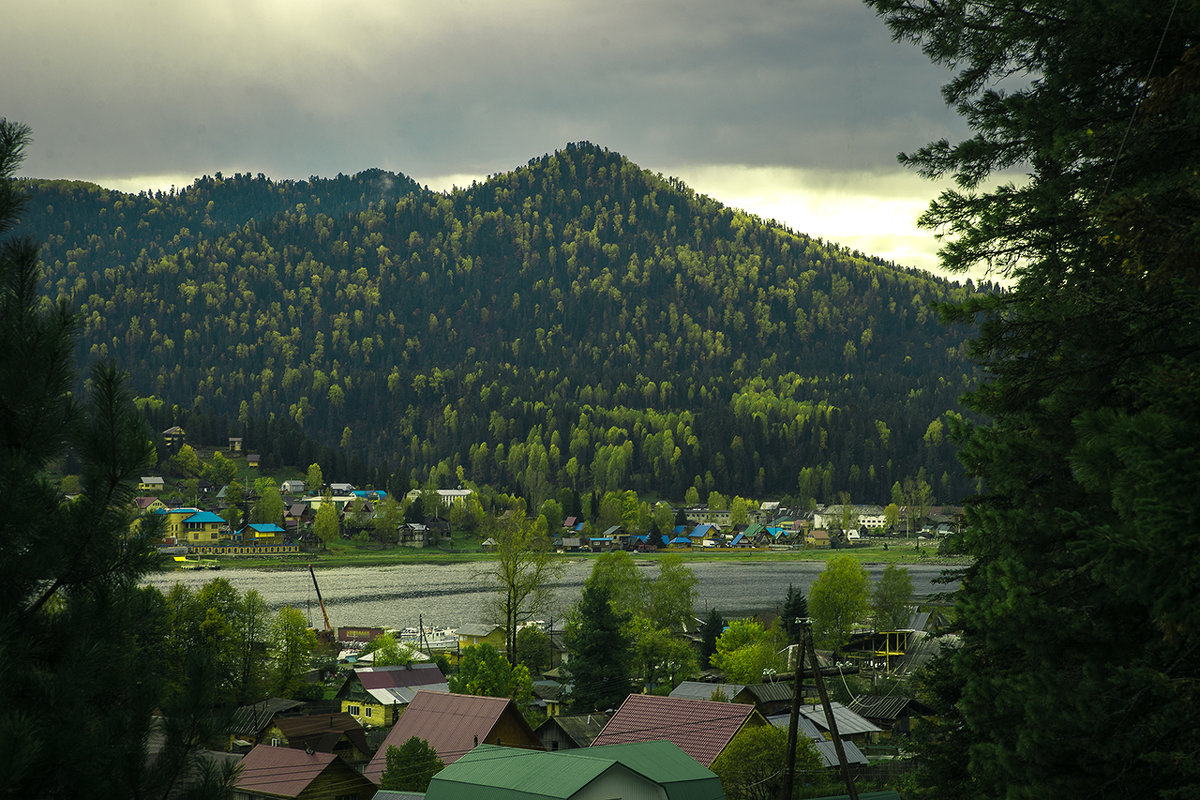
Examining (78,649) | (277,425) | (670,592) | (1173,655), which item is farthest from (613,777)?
(277,425)

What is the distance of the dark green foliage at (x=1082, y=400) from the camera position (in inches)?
279

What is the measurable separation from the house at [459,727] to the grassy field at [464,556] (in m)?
95.1

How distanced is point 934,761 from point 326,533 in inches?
5399

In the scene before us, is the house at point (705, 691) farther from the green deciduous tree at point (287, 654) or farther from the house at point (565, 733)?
the green deciduous tree at point (287, 654)

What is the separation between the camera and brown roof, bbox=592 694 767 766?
2986 cm

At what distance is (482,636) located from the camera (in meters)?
62.6

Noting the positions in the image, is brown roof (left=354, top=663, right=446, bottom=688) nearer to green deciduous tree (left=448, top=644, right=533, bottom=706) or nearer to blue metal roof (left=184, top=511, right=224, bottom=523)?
green deciduous tree (left=448, top=644, right=533, bottom=706)

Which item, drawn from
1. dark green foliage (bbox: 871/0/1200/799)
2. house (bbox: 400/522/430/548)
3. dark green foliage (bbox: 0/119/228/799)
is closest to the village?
dark green foliage (bbox: 0/119/228/799)

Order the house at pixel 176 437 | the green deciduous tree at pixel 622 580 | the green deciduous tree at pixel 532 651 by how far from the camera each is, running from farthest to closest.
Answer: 1. the house at pixel 176 437
2. the green deciduous tree at pixel 622 580
3. the green deciduous tree at pixel 532 651

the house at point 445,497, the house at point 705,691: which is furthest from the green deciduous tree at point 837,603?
the house at point 445,497

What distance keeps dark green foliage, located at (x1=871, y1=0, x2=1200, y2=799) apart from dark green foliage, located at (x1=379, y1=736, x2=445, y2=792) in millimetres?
19584

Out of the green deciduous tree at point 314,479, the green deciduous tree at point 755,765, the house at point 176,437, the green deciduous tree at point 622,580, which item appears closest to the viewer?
the green deciduous tree at point 755,765

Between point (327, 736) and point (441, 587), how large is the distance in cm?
6502

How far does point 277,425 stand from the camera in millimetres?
194375
